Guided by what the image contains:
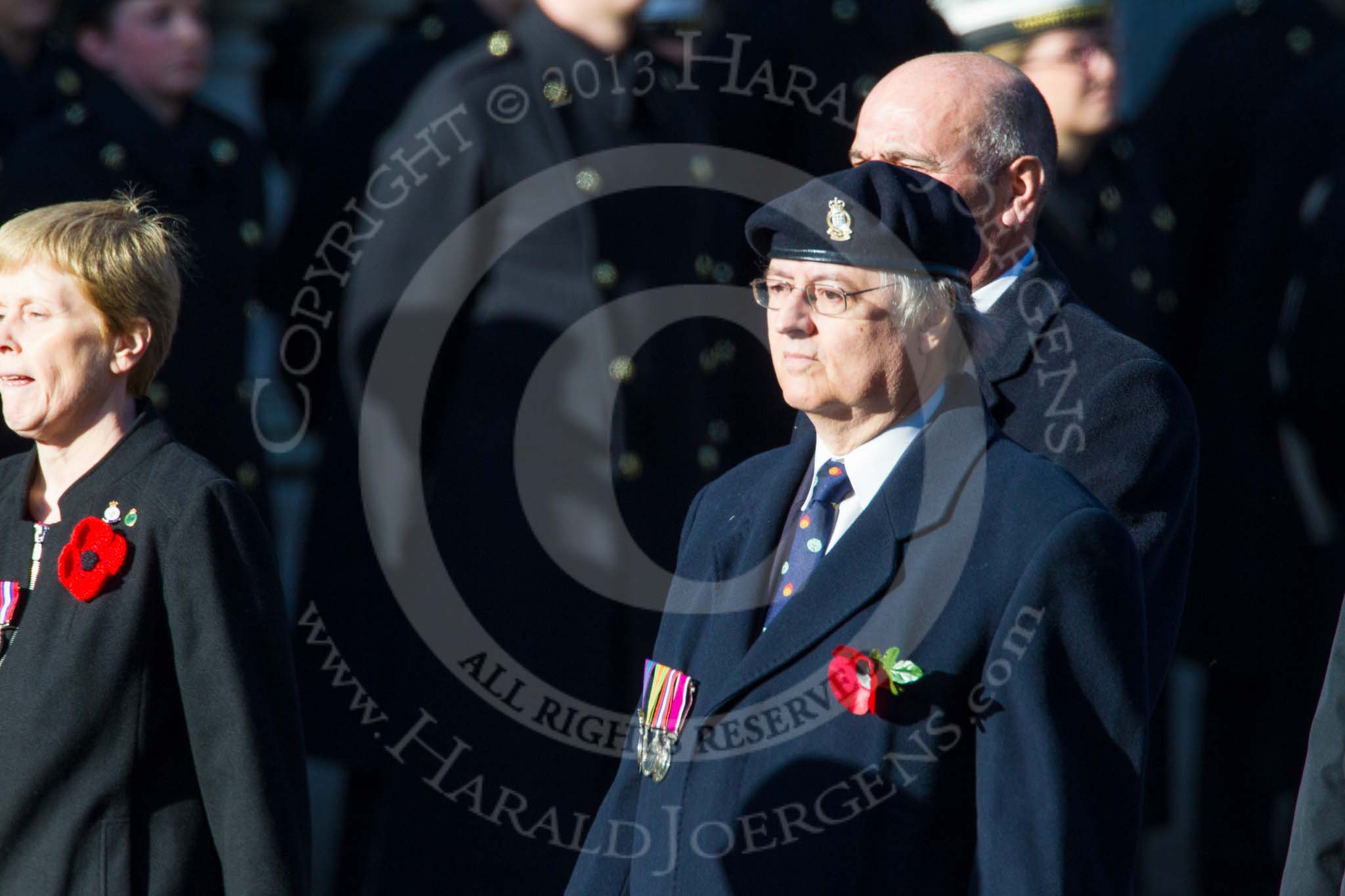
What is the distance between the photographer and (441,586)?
3.96 meters

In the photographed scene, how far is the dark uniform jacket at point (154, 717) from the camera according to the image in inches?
107

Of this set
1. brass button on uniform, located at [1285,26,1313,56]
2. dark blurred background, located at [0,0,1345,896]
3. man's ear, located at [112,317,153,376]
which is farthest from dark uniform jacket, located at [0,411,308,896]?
brass button on uniform, located at [1285,26,1313,56]

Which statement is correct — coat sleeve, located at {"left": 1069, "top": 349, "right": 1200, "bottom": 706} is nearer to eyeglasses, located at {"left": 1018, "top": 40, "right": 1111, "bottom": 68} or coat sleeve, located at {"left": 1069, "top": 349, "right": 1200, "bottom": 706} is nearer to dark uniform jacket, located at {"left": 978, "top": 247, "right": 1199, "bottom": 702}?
dark uniform jacket, located at {"left": 978, "top": 247, "right": 1199, "bottom": 702}

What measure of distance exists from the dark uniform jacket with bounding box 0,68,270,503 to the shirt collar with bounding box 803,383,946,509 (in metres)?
2.20

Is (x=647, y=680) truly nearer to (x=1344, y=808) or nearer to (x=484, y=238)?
(x=1344, y=808)

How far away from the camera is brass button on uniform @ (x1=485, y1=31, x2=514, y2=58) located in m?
4.00

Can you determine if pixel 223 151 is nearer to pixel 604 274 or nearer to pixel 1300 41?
pixel 604 274

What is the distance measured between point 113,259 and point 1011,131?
129 cm

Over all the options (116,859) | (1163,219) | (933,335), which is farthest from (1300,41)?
(116,859)

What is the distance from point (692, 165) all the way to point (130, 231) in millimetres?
1456

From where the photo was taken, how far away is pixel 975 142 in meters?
3.14

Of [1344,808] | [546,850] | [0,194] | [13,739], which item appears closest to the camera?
[1344,808]

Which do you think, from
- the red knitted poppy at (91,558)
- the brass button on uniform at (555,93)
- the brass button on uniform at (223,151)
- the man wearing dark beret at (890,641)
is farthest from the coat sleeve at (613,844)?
the brass button on uniform at (223,151)

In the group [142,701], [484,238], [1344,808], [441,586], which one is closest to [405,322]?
[484,238]
